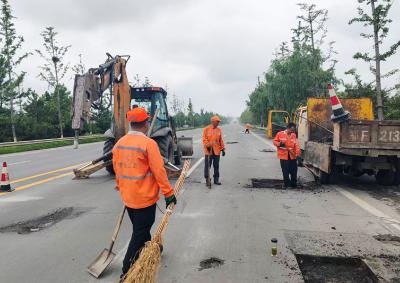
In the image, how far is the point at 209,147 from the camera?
10445 mm

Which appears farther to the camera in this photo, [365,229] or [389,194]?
[389,194]

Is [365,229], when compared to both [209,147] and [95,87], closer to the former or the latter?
[209,147]

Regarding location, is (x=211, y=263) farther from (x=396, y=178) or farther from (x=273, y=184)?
(x=396, y=178)

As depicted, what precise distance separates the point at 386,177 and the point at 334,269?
629 centimetres

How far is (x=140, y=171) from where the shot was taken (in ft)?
13.3

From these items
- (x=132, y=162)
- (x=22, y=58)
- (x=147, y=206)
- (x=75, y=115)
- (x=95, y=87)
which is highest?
(x=22, y=58)

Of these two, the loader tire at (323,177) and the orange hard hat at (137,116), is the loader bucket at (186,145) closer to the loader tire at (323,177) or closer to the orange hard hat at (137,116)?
the loader tire at (323,177)

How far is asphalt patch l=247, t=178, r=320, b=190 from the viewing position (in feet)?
32.2

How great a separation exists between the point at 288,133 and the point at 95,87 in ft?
16.6

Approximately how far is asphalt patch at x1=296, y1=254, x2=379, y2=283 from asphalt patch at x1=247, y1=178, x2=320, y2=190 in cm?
498

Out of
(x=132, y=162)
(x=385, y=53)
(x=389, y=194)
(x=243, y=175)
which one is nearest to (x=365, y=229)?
(x=389, y=194)

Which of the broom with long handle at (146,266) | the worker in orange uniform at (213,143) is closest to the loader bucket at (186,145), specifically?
the worker in orange uniform at (213,143)

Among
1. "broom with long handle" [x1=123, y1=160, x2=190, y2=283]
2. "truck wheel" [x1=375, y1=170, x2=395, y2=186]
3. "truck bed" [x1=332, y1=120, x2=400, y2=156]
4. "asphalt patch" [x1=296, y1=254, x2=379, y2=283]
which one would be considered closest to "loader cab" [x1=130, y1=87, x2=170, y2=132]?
"truck bed" [x1=332, y1=120, x2=400, y2=156]

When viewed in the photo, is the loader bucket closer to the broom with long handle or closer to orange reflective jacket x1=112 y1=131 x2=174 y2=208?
orange reflective jacket x1=112 y1=131 x2=174 y2=208
